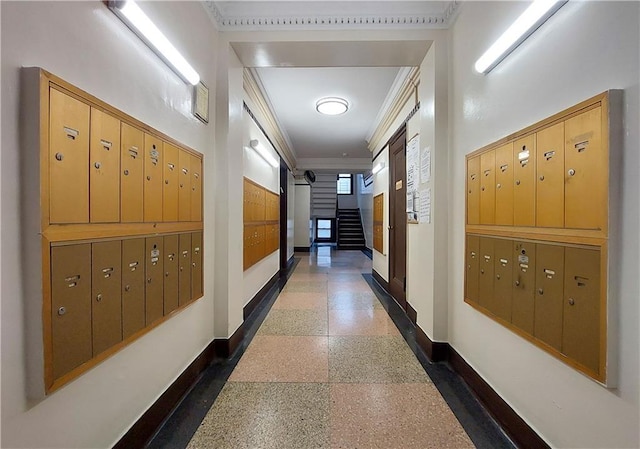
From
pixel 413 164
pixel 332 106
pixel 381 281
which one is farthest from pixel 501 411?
pixel 332 106

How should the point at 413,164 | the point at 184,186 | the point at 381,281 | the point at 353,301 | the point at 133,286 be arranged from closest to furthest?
1. the point at 133,286
2. the point at 184,186
3. the point at 413,164
4. the point at 353,301
5. the point at 381,281

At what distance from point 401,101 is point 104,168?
327 cm

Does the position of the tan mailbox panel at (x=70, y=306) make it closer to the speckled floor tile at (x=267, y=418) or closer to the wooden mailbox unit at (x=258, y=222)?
the speckled floor tile at (x=267, y=418)

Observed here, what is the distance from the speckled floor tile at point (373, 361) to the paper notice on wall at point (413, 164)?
156cm

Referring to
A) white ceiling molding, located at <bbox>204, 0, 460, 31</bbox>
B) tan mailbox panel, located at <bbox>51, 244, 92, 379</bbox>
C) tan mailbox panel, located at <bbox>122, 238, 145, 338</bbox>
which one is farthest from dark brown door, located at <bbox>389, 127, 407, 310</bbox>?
tan mailbox panel, located at <bbox>51, 244, 92, 379</bbox>

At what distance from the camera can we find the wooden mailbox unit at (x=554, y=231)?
100 cm

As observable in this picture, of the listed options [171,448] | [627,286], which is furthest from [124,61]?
[627,286]

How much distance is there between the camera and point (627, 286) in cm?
93

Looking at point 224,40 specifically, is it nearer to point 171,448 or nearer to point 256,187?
point 256,187

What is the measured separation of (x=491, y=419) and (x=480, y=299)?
70cm

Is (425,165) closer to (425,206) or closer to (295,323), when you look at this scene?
(425,206)

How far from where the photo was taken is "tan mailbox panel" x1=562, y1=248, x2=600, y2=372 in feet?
3.34

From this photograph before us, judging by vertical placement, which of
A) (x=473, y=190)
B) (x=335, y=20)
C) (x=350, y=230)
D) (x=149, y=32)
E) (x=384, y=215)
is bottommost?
(x=350, y=230)

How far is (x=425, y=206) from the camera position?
2.48m
